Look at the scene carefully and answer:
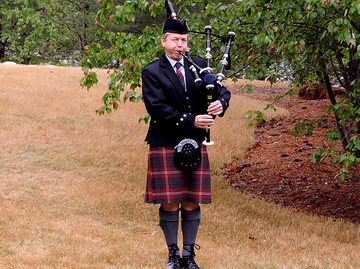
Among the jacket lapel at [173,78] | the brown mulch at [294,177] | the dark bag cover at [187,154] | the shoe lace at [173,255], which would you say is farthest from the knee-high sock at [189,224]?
the brown mulch at [294,177]

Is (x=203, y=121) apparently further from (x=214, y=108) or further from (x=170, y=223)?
(x=170, y=223)

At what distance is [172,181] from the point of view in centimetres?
459

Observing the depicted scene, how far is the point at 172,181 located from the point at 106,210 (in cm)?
343

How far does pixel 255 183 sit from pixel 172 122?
6.35m

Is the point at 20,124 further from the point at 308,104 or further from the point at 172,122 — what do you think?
the point at 308,104

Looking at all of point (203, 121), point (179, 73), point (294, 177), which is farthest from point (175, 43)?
point (294, 177)

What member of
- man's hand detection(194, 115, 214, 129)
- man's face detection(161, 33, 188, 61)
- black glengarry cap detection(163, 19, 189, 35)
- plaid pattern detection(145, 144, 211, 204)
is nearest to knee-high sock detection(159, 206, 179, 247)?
plaid pattern detection(145, 144, 211, 204)

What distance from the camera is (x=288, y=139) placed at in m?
13.4

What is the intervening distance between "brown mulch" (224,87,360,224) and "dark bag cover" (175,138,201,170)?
3.95m

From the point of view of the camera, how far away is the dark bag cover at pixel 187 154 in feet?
14.7

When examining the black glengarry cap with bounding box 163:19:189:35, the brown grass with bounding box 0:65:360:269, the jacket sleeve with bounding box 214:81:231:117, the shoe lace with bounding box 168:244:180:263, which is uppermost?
the black glengarry cap with bounding box 163:19:189:35

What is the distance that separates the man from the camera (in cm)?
447

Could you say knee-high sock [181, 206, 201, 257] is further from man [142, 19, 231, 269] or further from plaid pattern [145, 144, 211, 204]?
plaid pattern [145, 144, 211, 204]

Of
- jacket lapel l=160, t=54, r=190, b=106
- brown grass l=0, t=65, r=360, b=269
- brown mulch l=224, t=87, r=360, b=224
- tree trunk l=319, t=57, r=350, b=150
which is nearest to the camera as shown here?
jacket lapel l=160, t=54, r=190, b=106
